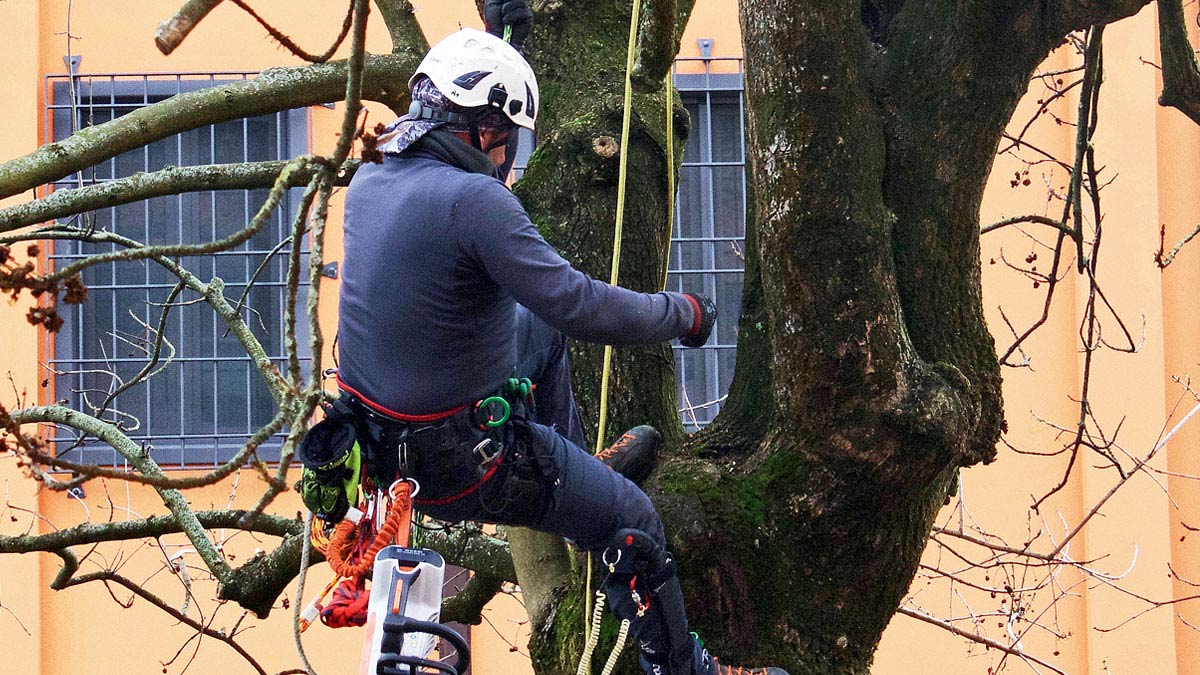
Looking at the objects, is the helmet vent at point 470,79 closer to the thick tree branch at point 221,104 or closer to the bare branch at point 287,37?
the thick tree branch at point 221,104

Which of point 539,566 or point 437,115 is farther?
point 539,566

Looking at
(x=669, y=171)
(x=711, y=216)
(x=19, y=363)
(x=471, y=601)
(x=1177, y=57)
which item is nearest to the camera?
(x=669, y=171)

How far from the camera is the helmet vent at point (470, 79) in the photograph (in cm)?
308

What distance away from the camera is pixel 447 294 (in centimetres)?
298

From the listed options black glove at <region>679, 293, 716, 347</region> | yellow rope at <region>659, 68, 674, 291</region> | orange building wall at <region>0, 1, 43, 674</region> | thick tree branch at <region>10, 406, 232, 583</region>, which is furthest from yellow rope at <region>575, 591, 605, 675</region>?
orange building wall at <region>0, 1, 43, 674</region>

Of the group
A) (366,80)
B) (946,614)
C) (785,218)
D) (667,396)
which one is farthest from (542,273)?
(946,614)

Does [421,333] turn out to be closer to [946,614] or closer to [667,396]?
[667,396]

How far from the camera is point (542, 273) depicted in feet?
9.42

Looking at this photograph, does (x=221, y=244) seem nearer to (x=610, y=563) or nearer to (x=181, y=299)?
(x=610, y=563)

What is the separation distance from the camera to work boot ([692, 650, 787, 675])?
316 centimetres

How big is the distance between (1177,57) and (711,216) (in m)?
3.31

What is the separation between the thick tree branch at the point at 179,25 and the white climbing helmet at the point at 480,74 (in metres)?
1.15

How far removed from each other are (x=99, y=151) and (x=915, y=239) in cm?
214

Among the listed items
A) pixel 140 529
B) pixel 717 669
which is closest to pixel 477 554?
pixel 140 529
